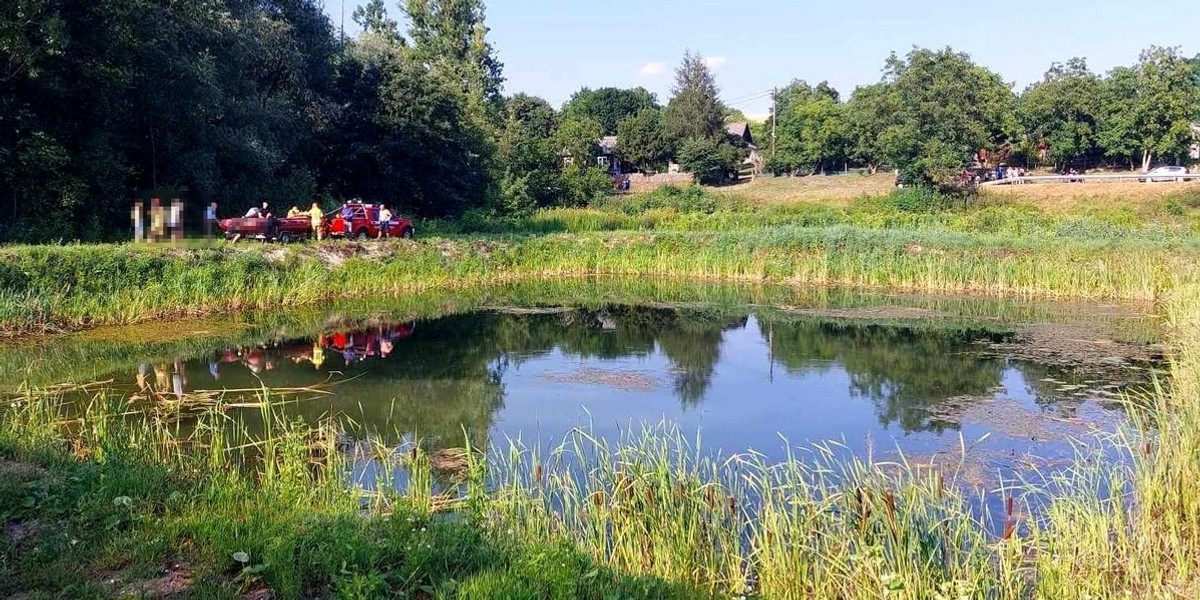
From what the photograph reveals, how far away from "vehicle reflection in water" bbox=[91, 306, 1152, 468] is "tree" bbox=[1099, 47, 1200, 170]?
132ft

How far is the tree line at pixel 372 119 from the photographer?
19281mm

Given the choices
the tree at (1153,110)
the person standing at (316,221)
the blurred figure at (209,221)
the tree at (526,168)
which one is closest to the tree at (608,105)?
the tree at (526,168)

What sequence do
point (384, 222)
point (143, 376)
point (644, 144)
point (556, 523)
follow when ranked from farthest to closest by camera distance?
point (644, 144)
point (384, 222)
point (143, 376)
point (556, 523)

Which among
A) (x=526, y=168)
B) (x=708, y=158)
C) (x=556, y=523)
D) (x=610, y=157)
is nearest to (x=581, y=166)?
(x=526, y=168)

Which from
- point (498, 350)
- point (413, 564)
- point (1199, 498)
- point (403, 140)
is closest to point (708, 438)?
point (1199, 498)

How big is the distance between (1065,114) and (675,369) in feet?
157

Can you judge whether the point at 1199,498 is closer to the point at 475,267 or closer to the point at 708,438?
the point at 708,438

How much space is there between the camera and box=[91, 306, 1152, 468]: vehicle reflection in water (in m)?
10.1

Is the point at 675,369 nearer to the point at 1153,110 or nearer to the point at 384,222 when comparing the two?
the point at 384,222

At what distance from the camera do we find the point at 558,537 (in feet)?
19.5

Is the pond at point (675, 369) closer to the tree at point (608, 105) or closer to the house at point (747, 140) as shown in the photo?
the house at point (747, 140)

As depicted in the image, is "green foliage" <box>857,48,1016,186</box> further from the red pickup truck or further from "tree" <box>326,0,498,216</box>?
the red pickup truck

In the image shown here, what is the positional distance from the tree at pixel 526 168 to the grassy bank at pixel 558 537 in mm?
32627

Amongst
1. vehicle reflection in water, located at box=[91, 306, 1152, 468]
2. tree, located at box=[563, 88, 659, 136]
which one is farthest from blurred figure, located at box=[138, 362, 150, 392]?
tree, located at box=[563, 88, 659, 136]
